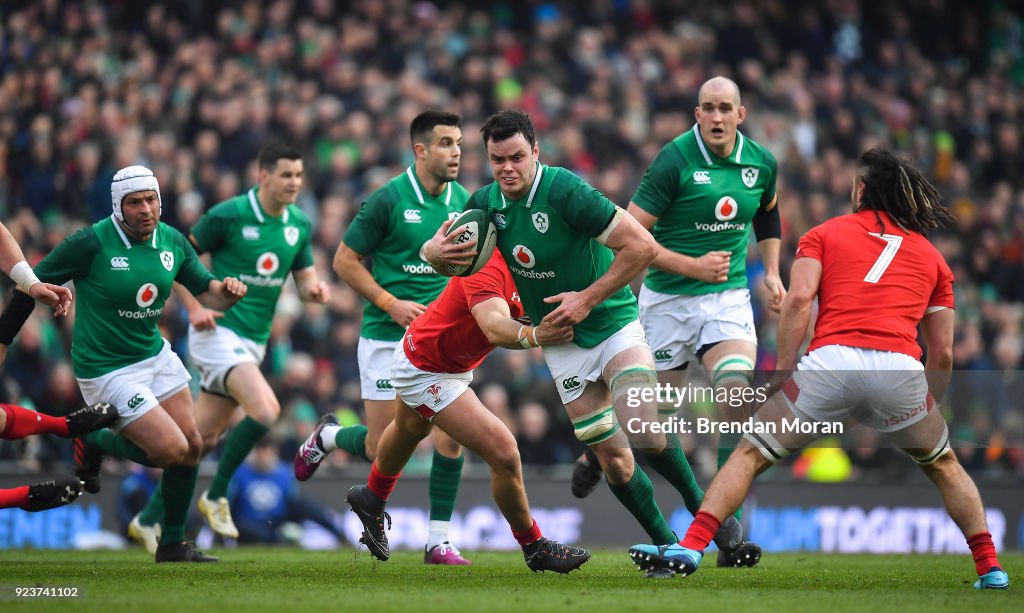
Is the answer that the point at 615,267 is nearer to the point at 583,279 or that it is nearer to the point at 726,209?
the point at 583,279

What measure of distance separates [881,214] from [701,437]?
4.09m

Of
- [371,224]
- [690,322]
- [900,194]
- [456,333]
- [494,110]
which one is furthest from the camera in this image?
[494,110]

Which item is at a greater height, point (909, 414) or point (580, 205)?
point (580, 205)

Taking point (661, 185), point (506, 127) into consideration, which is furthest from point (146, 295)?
point (661, 185)

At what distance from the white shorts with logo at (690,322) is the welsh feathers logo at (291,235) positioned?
304 cm

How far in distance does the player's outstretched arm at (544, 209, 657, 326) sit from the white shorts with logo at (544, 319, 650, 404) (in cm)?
38

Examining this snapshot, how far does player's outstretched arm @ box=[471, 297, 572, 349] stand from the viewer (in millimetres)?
7492

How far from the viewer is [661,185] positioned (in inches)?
361

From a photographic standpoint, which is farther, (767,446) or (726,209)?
(726,209)

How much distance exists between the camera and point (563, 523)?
1347 centimetres

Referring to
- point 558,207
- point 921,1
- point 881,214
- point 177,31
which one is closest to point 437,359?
point 558,207

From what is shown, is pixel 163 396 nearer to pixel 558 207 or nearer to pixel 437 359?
pixel 437 359

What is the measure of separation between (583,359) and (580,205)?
96 cm

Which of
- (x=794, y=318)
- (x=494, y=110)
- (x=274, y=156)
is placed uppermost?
(x=494, y=110)
